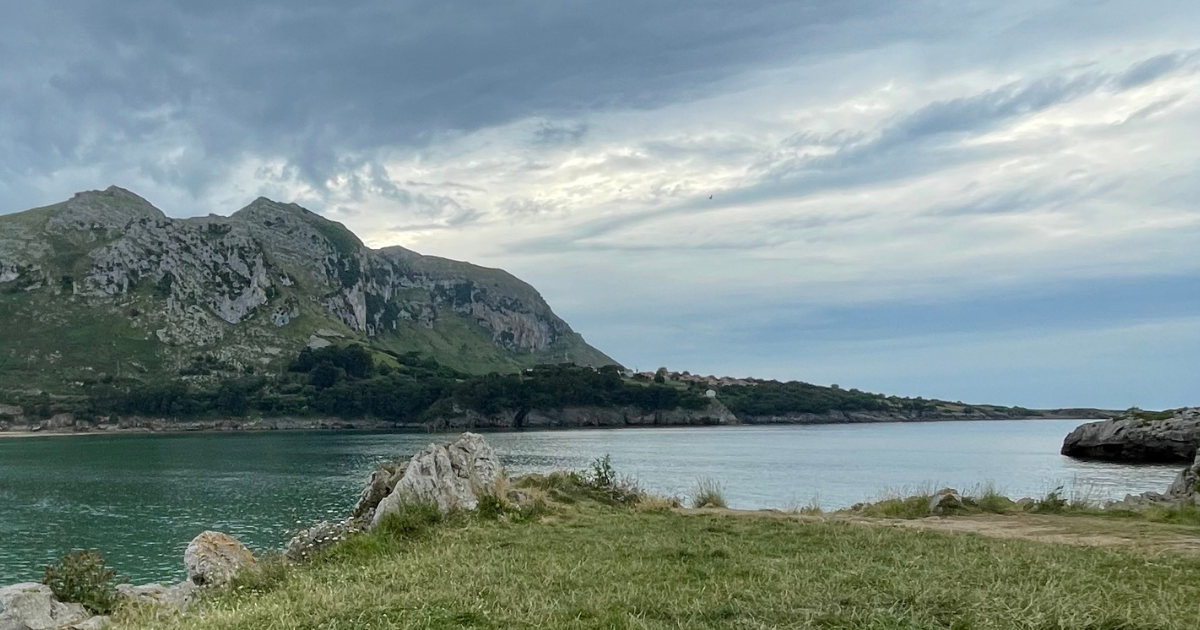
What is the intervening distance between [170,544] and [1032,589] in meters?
35.1

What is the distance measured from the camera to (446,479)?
17.9 meters

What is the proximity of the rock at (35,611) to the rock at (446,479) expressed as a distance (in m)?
5.42

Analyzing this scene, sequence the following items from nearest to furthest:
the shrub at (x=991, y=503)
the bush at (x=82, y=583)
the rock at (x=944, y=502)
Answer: the bush at (x=82, y=583) < the rock at (x=944, y=502) < the shrub at (x=991, y=503)

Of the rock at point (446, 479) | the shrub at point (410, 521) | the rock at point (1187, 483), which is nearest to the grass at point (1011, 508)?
the rock at point (1187, 483)

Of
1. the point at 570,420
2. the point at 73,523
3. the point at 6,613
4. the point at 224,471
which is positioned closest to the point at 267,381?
the point at 570,420

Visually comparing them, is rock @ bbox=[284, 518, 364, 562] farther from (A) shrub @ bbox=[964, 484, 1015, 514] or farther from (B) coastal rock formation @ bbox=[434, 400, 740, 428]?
(B) coastal rock formation @ bbox=[434, 400, 740, 428]

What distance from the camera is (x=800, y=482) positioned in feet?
172

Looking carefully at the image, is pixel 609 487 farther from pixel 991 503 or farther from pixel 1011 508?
pixel 1011 508

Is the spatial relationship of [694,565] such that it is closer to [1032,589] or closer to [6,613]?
[1032,589]

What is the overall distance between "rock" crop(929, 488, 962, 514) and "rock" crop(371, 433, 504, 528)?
35.6 feet

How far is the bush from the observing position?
15.4 m

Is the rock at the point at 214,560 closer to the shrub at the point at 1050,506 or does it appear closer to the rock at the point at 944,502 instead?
the rock at the point at 944,502

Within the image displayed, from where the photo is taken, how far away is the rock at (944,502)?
19.2 metres

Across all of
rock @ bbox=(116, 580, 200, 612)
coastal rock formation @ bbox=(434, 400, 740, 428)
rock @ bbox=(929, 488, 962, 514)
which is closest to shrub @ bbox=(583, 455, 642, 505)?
rock @ bbox=(929, 488, 962, 514)
